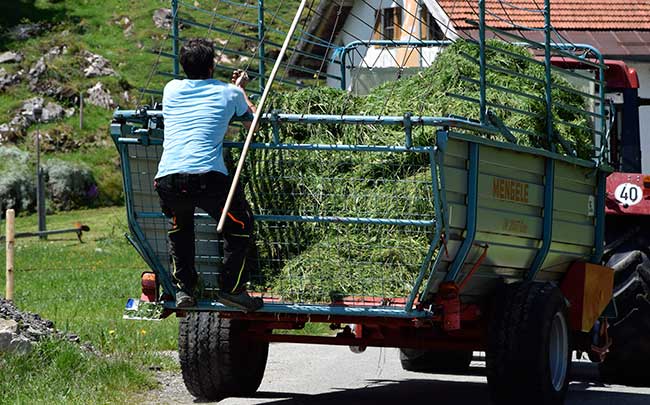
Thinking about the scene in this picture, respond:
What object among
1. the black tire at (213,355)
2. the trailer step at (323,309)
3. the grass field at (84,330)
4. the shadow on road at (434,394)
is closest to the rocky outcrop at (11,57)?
the grass field at (84,330)

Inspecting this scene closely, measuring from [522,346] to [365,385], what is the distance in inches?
97.5

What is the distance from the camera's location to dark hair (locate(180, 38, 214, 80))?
26.8 feet

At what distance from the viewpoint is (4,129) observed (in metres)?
44.3

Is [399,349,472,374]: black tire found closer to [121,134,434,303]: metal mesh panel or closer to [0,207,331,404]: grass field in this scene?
[0,207,331,404]: grass field

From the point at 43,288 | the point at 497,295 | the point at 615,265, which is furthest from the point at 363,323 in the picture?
the point at 43,288

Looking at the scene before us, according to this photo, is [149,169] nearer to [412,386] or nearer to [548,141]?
[548,141]

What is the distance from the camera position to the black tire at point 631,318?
10430 mm

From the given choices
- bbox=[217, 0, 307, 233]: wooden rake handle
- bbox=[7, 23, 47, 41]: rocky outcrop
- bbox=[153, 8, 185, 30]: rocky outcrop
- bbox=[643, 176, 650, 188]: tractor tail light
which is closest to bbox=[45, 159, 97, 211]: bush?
bbox=[7, 23, 47, 41]: rocky outcrop

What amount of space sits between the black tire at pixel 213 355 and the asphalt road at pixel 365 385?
0.13 m

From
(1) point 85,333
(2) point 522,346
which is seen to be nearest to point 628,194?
(2) point 522,346

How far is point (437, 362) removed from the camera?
11.6 m

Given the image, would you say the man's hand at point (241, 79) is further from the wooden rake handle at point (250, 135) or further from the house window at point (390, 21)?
the house window at point (390, 21)

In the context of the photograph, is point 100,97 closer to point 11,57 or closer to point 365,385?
point 11,57

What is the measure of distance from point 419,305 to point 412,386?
2869 millimetres
